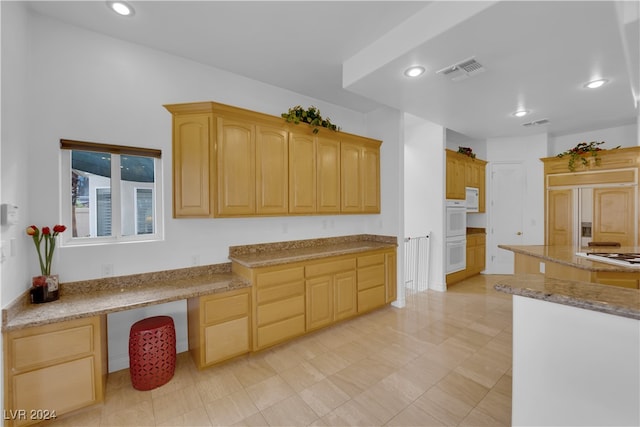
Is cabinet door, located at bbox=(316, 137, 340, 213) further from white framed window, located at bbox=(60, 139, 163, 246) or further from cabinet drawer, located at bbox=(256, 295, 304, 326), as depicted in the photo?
white framed window, located at bbox=(60, 139, 163, 246)

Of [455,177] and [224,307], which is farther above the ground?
[455,177]

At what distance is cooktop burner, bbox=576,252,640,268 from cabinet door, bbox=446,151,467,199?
228 centimetres

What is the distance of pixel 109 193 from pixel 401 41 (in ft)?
9.72

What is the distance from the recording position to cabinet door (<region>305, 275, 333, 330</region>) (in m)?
3.08

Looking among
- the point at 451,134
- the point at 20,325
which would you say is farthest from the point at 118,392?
the point at 451,134

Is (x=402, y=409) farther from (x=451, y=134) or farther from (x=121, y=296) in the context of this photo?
(x=451, y=134)

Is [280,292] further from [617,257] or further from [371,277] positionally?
[617,257]

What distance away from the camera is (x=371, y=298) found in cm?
370

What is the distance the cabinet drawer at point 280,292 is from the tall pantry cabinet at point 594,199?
14.4ft

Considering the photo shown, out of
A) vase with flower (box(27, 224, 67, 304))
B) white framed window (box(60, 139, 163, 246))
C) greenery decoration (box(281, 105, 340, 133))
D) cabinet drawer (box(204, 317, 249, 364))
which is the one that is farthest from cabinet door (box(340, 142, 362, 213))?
vase with flower (box(27, 224, 67, 304))

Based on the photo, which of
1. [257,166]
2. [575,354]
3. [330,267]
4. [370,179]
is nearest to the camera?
[575,354]

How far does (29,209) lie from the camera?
7.00 ft

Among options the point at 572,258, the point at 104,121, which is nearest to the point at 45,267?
the point at 104,121

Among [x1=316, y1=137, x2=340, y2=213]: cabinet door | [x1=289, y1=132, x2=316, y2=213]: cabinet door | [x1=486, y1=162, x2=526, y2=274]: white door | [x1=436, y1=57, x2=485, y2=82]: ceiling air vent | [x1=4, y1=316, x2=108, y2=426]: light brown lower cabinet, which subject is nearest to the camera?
[x1=4, y1=316, x2=108, y2=426]: light brown lower cabinet
